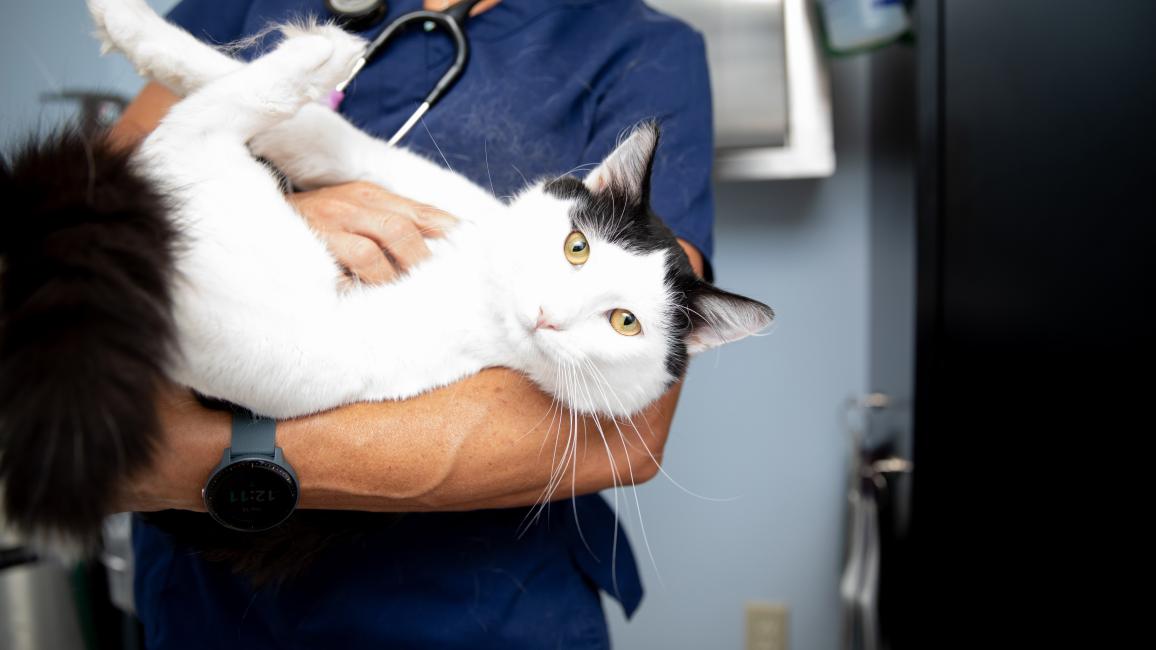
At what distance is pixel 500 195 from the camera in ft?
3.24

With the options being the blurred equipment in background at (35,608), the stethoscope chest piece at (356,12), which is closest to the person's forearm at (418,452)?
the stethoscope chest piece at (356,12)

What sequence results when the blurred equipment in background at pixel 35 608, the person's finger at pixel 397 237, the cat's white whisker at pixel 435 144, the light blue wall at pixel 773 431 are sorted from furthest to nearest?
the light blue wall at pixel 773 431, the blurred equipment in background at pixel 35 608, the cat's white whisker at pixel 435 144, the person's finger at pixel 397 237

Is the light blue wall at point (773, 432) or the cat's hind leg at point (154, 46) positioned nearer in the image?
the cat's hind leg at point (154, 46)

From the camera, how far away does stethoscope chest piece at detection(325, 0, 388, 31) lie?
93cm

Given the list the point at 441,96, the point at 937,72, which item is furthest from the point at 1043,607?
the point at 441,96

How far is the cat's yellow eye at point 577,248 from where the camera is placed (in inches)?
33.7

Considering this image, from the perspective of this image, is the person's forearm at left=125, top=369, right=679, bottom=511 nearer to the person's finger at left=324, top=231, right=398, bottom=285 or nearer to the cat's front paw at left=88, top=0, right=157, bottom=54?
the person's finger at left=324, top=231, right=398, bottom=285

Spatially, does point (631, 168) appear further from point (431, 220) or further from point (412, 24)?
point (412, 24)

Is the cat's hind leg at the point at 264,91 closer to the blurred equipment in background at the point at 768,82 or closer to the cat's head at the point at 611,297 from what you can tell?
the cat's head at the point at 611,297

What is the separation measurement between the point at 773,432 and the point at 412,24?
1.28 m

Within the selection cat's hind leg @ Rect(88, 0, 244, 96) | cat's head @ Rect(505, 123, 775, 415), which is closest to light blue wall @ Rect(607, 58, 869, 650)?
cat's head @ Rect(505, 123, 775, 415)

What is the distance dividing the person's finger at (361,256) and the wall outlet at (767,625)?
1.40 m

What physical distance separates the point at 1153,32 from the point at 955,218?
34 centimetres

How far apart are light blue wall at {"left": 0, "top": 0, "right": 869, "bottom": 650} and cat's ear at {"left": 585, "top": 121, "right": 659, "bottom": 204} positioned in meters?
0.91
